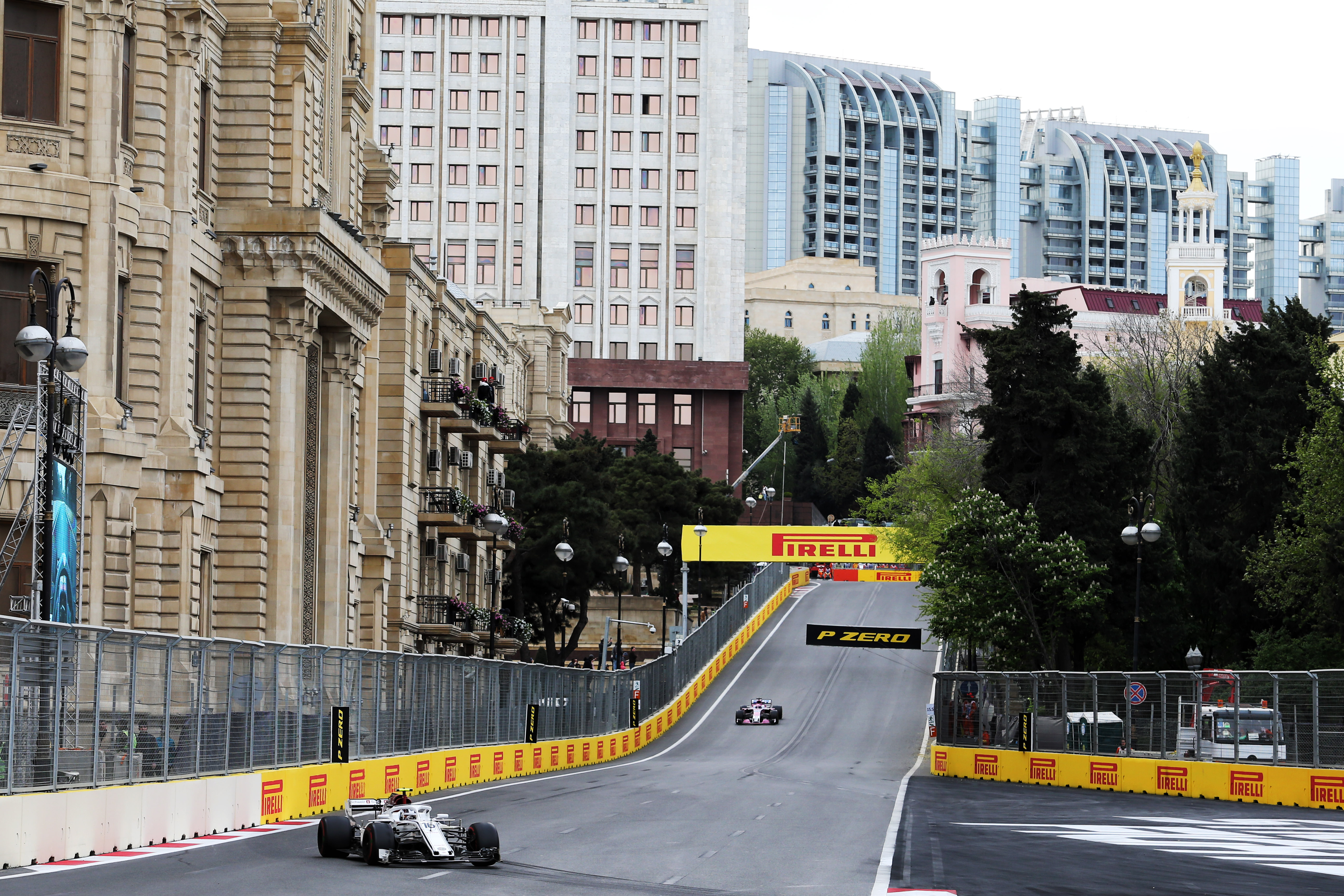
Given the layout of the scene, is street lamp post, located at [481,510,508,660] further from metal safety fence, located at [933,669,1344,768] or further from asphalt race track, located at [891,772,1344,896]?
metal safety fence, located at [933,669,1344,768]

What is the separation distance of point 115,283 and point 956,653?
4900 cm

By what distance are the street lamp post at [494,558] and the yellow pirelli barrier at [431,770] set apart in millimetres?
3151

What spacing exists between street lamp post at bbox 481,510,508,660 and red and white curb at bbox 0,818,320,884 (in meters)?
16.6

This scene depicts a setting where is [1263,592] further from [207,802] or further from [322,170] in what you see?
[207,802]

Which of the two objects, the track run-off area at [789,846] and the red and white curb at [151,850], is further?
the red and white curb at [151,850]

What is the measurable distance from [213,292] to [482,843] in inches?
964

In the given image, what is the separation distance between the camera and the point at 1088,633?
64.6 metres

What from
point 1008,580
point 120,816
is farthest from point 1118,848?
point 1008,580

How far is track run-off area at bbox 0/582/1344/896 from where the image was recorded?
2011cm

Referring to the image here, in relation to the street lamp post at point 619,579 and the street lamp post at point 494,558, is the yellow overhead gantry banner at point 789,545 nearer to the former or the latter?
the street lamp post at point 619,579

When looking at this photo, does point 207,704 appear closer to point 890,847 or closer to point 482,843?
point 482,843

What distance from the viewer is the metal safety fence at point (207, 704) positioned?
21.6m

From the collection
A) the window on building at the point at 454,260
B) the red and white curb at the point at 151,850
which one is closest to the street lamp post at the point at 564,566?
the red and white curb at the point at 151,850

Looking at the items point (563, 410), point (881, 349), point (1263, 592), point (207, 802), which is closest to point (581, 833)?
point (207, 802)
